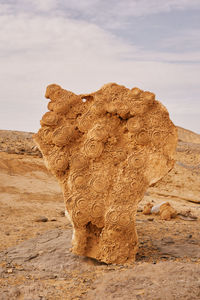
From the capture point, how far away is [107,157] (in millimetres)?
4727

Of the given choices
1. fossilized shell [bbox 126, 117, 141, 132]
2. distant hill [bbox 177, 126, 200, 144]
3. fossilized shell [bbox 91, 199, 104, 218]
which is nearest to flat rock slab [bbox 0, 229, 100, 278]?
fossilized shell [bbox 91, 199, 104, 218]

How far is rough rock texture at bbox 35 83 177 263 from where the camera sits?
171 inches

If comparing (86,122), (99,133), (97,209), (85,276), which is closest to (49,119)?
(86,122)

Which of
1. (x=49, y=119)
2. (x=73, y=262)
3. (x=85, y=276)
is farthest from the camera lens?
(x=49, y=119)

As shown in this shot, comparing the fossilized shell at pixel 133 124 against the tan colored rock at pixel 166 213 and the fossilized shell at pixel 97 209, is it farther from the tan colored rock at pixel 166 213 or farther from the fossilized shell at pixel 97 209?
the tan colored rock at pixel 166 213

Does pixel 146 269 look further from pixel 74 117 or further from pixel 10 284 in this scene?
pixel 74 117

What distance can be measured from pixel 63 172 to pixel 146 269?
2017 millimetres

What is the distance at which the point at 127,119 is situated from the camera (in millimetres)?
4891

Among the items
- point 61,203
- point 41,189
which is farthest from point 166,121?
point 41,189

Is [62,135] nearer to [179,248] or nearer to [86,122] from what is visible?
[86,122]

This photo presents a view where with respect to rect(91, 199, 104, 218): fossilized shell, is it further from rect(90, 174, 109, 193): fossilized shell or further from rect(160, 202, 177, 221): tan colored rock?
rect(160, 202, 177, 221): tan colored rock

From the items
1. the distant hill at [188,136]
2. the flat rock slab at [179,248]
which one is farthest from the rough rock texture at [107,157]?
the distant hill at [188,136]

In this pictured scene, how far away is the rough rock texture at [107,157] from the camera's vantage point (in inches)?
171

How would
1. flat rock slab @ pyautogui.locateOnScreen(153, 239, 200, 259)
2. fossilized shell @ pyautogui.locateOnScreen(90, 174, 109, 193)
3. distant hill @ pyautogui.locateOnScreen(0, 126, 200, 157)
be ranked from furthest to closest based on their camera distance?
distant hill @ pyautogui.locateOnScreen(0, 126, 200, 157) → flat rock slab @ pyautogui.locateOnScreen(153, 239, 200, 259) → fossilized shell @ pyautogui.locateOnScreen(90, 174, 109, 193)
